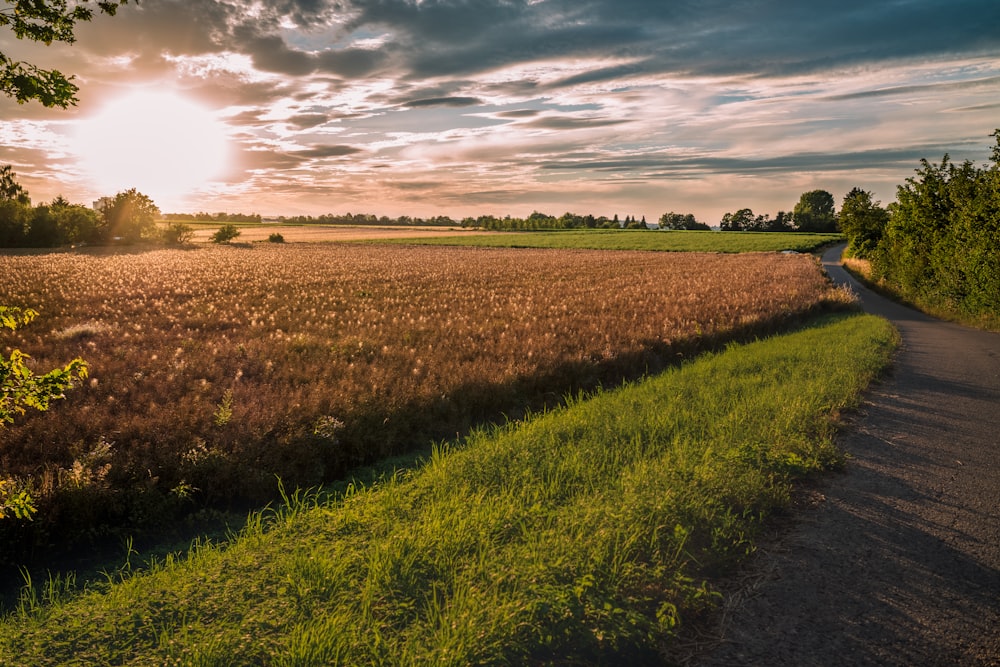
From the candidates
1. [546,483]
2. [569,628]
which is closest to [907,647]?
[569,628]

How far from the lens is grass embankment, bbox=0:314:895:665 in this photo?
3.72 meters

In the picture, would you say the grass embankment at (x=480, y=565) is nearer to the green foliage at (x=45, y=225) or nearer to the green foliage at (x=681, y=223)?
the green foliage at (x=45, y=225)

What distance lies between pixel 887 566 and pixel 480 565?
3.34m

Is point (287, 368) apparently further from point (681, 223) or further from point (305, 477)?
point (681, 223)

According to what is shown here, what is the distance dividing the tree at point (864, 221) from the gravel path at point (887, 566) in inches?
1894

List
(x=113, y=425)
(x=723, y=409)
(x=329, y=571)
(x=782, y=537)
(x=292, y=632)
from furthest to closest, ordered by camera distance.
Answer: (x=723, y=409), (x=113, y=425), (x=782, y=537), (x=329, y=571), (x=292, y=632)

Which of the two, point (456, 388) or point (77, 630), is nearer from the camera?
point (77, 630)

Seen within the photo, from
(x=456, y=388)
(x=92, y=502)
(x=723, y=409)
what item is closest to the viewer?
(x=92, y=502)

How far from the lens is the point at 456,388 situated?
9445 millimetres

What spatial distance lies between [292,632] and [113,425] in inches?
192

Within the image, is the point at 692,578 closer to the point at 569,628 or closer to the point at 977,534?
the point at 569,628

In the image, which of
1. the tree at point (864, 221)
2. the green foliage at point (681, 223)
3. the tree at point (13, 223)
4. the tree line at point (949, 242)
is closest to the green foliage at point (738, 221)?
the green foliage at point (681, 223)

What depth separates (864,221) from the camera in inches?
1956

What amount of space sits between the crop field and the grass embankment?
1116 millimetres
